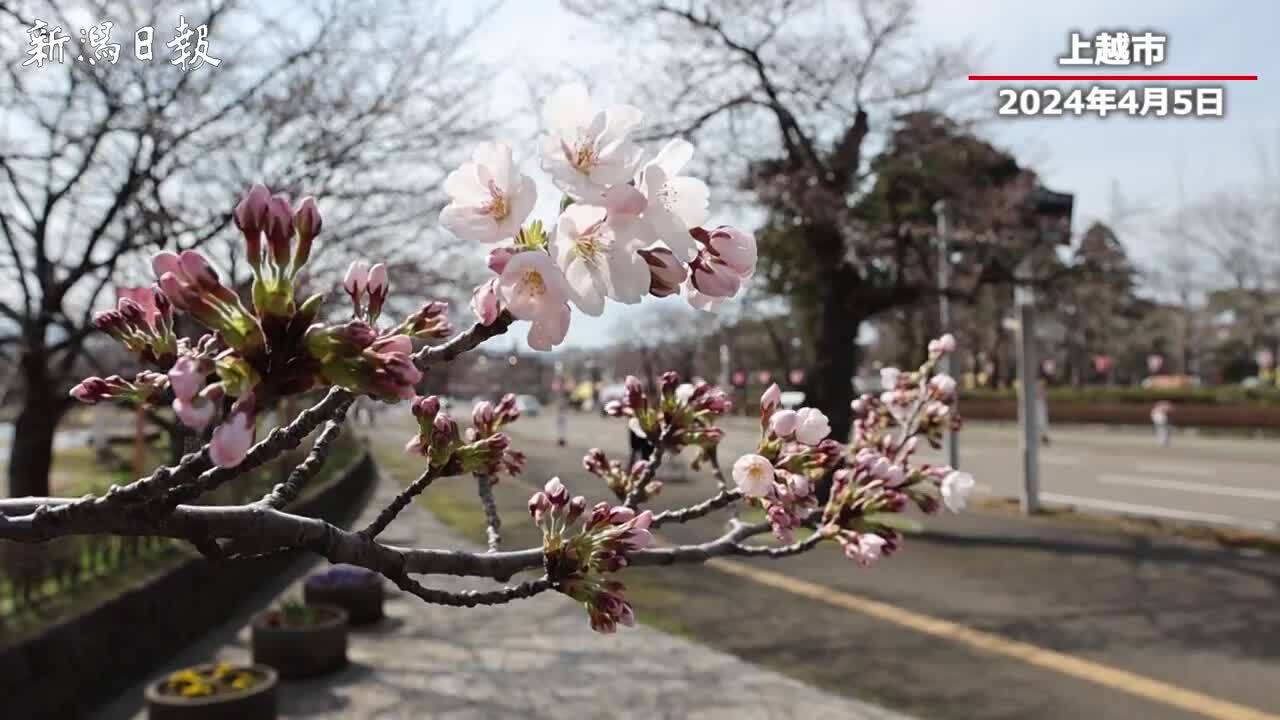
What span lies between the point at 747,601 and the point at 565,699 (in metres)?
3.07

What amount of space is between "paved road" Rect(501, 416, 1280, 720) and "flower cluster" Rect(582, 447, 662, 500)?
2.43 m

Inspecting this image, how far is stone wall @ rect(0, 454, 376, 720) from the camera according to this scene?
16.3 ft

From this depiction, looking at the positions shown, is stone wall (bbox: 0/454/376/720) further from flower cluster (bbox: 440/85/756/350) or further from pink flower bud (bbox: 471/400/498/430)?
flower cluster (bbox: 440/85/756/350)

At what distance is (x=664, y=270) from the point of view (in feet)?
3.05

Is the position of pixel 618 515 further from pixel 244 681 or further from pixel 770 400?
pixel 244 681

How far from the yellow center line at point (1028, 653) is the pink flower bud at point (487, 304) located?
5.10 meters

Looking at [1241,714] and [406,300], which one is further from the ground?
[406,300]

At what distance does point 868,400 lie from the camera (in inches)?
92.8

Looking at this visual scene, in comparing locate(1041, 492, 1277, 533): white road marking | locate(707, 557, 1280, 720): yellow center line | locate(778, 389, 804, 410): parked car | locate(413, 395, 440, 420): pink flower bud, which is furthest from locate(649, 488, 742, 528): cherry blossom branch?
locate(1041, 492, 1277, 533): white road marking

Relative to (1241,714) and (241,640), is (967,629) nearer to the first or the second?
(1241,714)

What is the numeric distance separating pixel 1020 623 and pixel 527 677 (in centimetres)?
426

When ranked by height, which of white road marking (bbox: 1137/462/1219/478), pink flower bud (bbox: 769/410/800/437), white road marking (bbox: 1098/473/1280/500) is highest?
pink flower bud (bbox: 769/410/800/437)

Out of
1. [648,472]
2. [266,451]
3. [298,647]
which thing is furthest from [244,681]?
[266,451]

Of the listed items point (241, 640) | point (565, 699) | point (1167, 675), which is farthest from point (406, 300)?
point (1167, 675)
